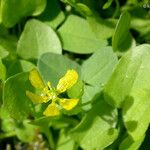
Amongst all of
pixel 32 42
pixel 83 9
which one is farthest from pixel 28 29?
pixel 83 9

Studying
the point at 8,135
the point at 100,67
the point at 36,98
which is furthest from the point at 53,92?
the point at 8,135

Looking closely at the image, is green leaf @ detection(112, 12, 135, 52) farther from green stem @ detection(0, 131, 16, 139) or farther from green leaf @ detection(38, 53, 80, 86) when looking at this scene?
green stem @ detection(0, 131, 16, 139)

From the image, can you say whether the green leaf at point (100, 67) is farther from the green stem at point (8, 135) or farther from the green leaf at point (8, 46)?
the green stem at point (8, 135)

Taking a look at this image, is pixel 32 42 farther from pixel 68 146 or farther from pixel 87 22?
pixel 68 146

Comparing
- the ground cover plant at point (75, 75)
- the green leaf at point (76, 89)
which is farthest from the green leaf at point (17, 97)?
the green leaf at point (76, 89)

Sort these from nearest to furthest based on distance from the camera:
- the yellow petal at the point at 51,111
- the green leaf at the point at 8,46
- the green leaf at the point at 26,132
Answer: the yellow petal at the point at 51,111 → the green leaf at the point at 8,46 → the green leaf at the point at 26,132

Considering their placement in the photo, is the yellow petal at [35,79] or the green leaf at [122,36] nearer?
the yellow petal at [35,79]

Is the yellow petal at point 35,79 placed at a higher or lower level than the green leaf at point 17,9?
lower
